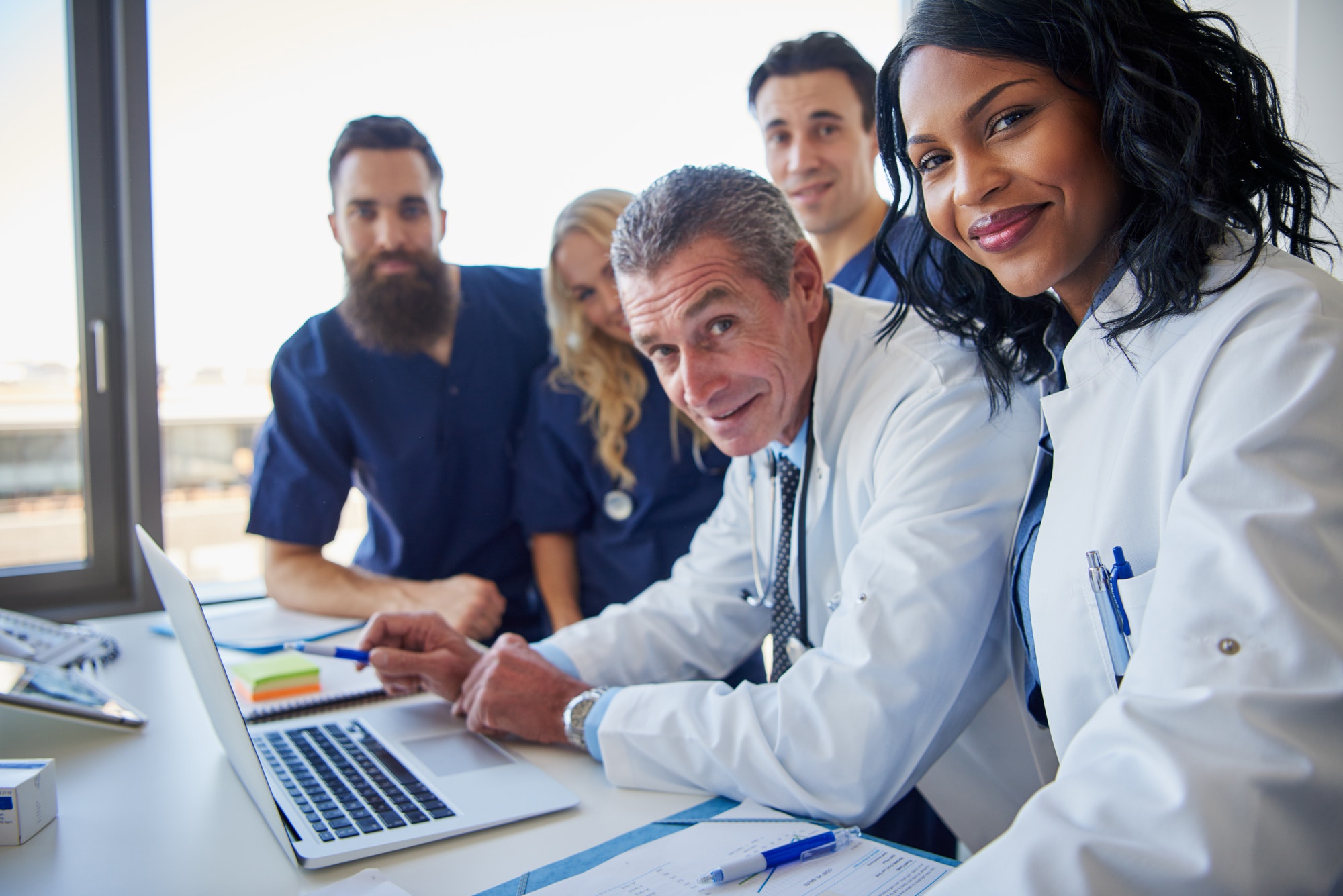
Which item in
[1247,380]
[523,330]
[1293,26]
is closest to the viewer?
[1247,380]

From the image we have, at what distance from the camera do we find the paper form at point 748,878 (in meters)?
0.70

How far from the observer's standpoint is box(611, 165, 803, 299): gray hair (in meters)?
1.20

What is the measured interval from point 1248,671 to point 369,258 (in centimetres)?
207

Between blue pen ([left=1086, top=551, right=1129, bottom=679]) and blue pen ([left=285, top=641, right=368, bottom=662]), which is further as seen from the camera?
blue pen ([left=285, top=641, right=368, bottom=662])

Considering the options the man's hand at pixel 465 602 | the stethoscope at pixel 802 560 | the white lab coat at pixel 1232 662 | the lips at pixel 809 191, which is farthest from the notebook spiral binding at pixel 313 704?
the lips at pixel 809 191

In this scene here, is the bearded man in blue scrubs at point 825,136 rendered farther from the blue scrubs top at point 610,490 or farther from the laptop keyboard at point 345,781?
the laptop keyboard at point 345,781

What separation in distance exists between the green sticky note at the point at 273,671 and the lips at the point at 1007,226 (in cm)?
107

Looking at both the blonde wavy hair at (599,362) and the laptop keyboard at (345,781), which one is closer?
the laptop keyboard at (345,781)

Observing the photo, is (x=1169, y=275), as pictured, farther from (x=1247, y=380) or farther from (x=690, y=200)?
(x=690, y=200)

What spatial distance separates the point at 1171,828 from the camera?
0.53 meters

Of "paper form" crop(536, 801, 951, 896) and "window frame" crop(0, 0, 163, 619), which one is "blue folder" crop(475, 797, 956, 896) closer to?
"paper form" crop(536, 801, 951, 896)

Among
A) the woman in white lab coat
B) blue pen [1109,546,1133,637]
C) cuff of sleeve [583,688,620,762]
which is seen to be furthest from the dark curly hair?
cuff of sleeve [583,688,620,762]

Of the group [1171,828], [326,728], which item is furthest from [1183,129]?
[326,728]

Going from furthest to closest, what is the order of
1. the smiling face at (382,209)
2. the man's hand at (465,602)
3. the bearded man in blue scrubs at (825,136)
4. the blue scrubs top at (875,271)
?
the smiling face at (382,209)
the bearded man in blue scrubs at (825,136)
the man's hand at (465,602)
the blue scrubs top at (875,271)
